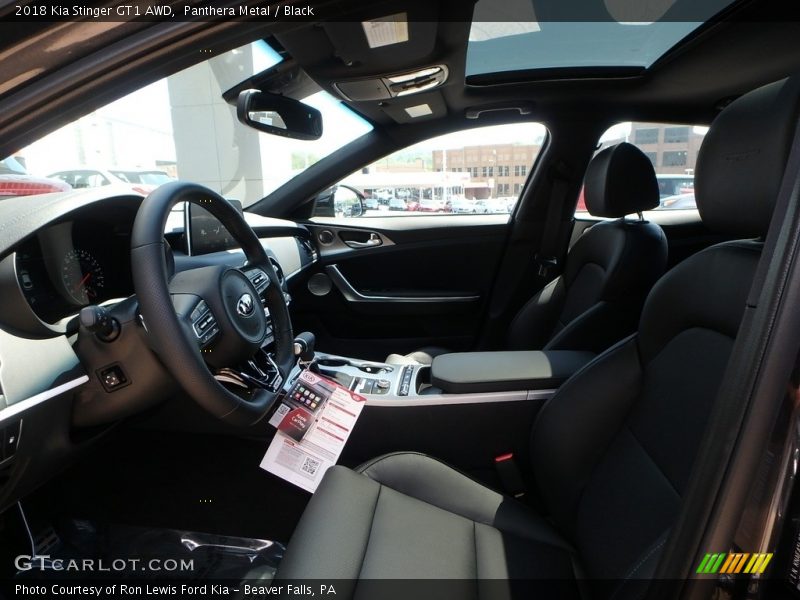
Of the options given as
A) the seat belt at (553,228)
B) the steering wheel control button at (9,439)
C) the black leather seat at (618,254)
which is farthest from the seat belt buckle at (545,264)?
the steering wheel control button at (9,439)

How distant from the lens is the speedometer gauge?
1.17 m

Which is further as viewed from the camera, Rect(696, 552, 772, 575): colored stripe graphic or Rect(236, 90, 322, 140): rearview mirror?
Rect(236, 90, 322, 140): rearview mirror

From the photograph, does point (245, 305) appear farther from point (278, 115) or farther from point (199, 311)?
point (278, 115)

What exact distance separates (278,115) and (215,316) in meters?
1.01

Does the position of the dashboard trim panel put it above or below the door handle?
below

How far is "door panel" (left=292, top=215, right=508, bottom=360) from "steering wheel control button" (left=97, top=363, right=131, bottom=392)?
1496mm

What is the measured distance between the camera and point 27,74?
62 cm

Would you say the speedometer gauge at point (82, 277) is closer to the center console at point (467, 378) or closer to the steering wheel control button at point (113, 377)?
the steering wheel control button at point (113, 377)

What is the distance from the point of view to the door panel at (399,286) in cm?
254

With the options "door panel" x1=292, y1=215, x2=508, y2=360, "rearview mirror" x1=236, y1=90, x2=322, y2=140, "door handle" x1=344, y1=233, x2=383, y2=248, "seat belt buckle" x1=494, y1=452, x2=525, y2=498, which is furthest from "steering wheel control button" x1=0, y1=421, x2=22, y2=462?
"door handle" x1=344, y1=233, x2=383, y2=248

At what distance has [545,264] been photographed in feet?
7.83

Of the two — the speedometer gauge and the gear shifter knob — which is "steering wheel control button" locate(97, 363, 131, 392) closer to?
the speedometer gauge

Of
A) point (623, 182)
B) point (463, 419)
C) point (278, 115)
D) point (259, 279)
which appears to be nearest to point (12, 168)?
point (259, 279)

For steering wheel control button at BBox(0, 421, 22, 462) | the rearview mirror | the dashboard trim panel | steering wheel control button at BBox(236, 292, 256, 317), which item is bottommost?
steering wheel control button at BBox(0, 421, 22, 462)
